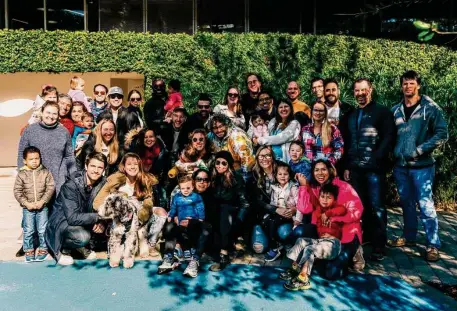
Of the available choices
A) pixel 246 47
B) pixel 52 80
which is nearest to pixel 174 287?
pixel 246 47

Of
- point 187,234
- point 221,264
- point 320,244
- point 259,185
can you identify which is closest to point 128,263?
point 187,234

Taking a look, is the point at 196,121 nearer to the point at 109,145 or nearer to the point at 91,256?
the point at 109,145

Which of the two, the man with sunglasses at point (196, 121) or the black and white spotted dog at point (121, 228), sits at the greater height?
the man with sunglasses at point (196, 121)

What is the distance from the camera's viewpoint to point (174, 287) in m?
4.95

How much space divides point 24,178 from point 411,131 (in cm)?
446

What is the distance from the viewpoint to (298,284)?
486 cm

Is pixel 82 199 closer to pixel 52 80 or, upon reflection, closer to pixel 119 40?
pixel 119 40

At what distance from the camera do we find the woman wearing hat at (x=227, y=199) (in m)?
5.67

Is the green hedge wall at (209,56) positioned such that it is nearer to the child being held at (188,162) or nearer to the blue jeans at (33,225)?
the child being held at (188,162)

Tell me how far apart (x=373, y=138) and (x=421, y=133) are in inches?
21.0

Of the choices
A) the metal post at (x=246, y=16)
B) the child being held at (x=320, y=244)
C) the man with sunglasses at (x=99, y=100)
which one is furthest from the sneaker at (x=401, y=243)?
the metal post at (x=246, y=16)

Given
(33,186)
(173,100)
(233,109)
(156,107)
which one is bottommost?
(33,186)

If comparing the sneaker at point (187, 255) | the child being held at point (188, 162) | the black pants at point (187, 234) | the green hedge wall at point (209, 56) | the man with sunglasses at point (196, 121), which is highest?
the green hedge wall at point (209, 56)

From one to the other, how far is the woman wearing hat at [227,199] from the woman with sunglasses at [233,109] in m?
0.85
